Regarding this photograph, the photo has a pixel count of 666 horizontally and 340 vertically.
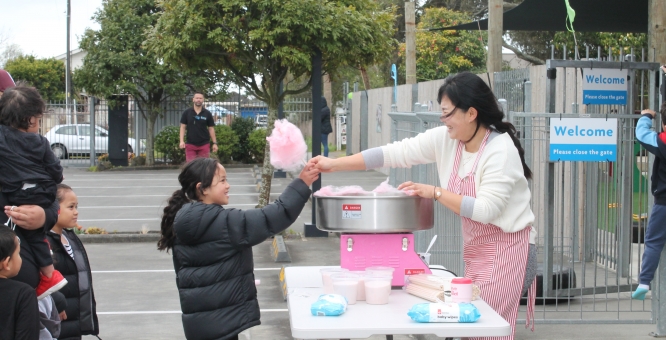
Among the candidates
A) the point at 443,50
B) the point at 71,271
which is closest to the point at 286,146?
the point at 71,271

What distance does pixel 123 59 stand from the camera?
68.0 feet

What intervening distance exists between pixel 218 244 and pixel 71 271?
4.63ft

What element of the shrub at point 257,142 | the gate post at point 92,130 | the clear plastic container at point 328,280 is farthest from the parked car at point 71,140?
the clear plastic container at point 328,280

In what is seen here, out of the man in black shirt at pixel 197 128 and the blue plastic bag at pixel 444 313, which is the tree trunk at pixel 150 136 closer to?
the man in black shirt at pixel 197 128

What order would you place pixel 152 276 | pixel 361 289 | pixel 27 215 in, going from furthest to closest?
1. pixel 152 276
2. pixel 27 215
3. pixel 361 289

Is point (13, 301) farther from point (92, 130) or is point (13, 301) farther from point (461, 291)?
point (92, 130)

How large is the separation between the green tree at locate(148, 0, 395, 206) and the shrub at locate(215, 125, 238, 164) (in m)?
11.7

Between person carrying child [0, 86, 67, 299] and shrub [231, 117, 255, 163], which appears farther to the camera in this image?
shrub [231, 117, 255, 163]

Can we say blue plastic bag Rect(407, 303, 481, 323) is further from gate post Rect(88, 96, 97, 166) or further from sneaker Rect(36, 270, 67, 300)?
gate post Rect(88, 96, 97, 166)

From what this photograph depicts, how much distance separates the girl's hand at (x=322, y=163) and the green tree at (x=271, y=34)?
A: 6304 mm

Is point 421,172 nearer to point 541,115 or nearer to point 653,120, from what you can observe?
point 541,115

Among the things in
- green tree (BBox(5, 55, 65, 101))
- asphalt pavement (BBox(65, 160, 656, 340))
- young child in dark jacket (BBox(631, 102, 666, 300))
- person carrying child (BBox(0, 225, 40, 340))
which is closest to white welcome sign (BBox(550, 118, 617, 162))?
young child in dark jacket (BBox(631, 102, 666, 300))

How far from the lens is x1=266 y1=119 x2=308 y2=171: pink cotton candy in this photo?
3727 millimetres

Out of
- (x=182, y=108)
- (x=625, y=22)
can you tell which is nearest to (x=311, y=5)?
(x=625, y=22)
